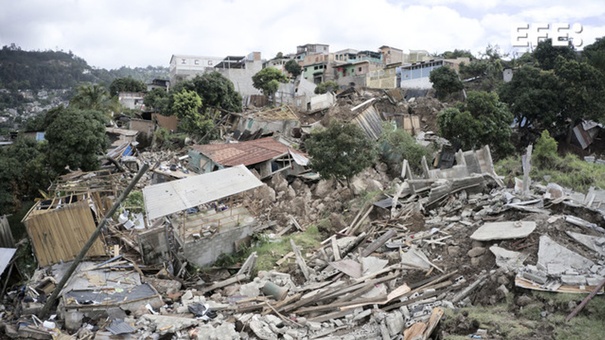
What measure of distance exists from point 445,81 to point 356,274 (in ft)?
93.0

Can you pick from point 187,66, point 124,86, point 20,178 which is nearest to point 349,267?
point 20,178

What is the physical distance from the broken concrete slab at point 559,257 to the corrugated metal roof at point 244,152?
Result: 43.6 ft

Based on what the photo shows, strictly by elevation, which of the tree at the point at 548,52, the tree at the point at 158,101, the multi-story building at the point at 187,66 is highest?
the multi-story building at the point at 187,66

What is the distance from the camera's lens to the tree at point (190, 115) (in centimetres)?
2897

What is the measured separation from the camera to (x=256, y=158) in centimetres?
1966

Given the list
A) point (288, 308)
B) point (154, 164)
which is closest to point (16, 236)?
point (154, 164)

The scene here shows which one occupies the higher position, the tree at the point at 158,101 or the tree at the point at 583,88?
Answer: the tree at the point at 158,101

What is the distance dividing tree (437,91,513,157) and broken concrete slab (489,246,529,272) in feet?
41.6

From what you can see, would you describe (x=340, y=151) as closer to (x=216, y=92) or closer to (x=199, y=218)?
(x=199, y=218)

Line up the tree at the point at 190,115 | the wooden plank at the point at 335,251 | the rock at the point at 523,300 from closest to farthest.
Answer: the rock at the point at 523,300, the wooden plank at the point at 335,251, the tree at the point at 190,115

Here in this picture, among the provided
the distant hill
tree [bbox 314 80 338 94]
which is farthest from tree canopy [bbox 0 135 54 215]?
the distant hill

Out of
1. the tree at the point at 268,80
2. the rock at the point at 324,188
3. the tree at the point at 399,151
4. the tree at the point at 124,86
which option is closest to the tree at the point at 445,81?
the tree at the point at 268,80

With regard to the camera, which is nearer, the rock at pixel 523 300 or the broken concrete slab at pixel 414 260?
the rock at pixel 523 300

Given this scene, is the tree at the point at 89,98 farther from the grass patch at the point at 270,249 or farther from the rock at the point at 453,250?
the rock at the point at 453,250
